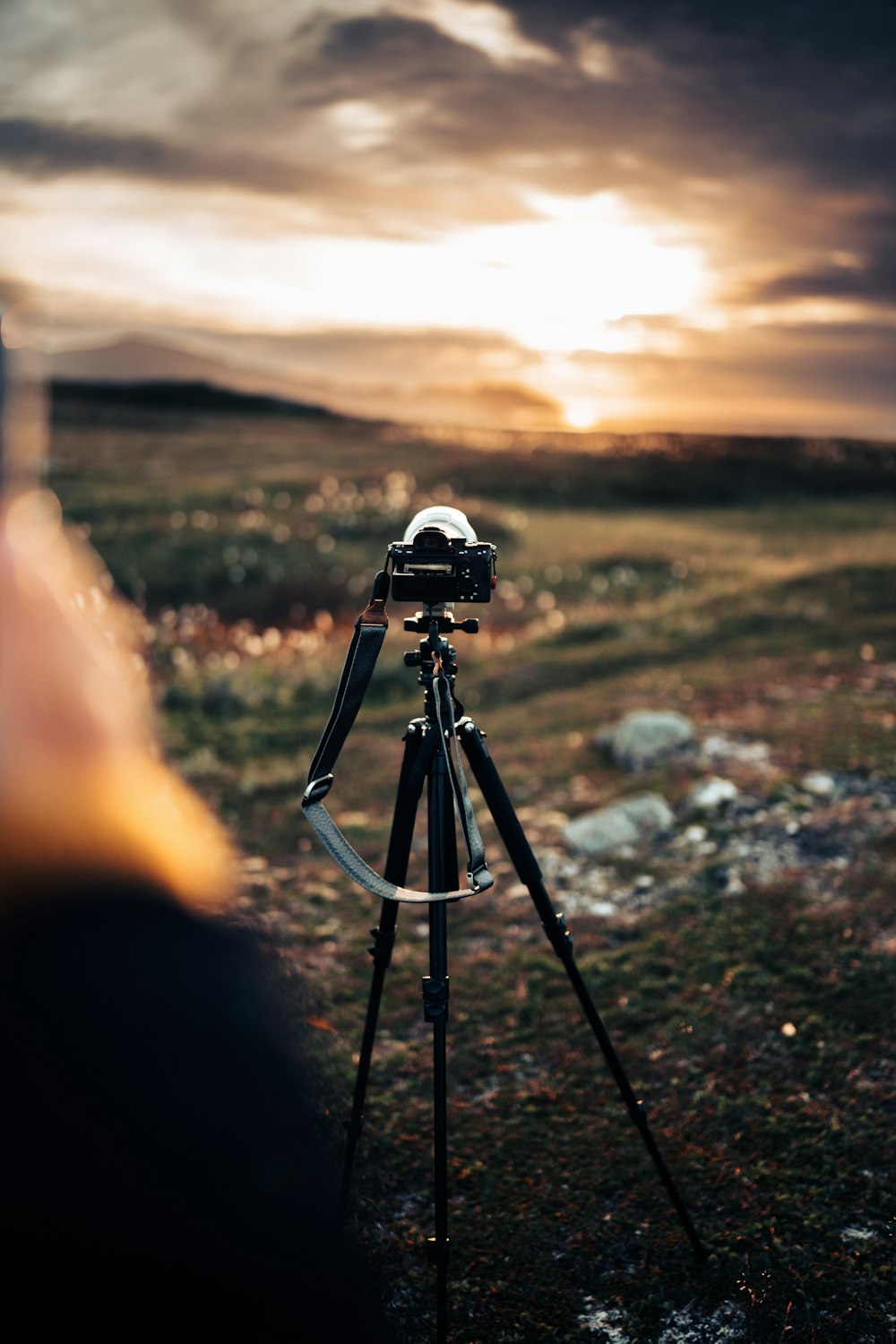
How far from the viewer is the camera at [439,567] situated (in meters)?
2.91

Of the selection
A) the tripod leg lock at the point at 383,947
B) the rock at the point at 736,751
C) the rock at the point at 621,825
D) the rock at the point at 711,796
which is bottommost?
the tripod leg lock at the point at 383,947

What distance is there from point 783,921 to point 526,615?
11731 mm

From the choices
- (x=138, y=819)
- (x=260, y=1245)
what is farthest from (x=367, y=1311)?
(x=138, y=819)

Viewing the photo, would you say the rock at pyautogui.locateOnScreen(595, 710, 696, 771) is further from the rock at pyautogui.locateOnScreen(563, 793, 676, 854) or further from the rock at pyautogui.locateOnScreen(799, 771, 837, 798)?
the rock at pyautogui.locateOnScreen(799, 771, 837, 798)

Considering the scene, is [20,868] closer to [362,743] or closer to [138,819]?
[138,819]

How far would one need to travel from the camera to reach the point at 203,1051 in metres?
3.29

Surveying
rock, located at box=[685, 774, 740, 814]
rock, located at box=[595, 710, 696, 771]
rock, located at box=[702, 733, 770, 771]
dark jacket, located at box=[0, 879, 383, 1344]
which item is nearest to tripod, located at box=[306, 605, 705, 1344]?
dark jacket, located at box=[0, 879, 383, 1344]

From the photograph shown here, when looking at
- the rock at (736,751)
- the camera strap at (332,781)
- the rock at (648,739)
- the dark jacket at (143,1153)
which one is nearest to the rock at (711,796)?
the rock at (736,751)

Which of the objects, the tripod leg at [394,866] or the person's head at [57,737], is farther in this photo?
the tripod leg at [394,866]

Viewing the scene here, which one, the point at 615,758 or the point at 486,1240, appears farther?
the point at 615,758

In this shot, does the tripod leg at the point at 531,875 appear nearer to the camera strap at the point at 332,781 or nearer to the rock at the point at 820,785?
the camera strap at the point at 332,781

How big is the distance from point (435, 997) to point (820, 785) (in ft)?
18.1

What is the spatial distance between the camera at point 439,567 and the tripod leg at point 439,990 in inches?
17.7

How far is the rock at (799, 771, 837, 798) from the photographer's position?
7543 mm
